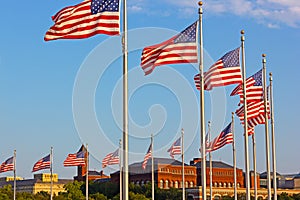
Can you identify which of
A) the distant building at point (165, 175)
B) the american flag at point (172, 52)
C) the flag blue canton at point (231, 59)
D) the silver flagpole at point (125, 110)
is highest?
the distant building at point (165, 175)

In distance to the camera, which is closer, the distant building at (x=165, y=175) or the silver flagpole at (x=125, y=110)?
the silver flagpole at (x=125, y=110)

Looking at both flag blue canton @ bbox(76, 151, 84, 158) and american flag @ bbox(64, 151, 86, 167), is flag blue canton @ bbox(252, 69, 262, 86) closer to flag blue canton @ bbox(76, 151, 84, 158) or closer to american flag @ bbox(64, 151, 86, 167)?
american flag @ bbox(64, 151, 86, 167)

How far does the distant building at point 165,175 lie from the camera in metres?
170

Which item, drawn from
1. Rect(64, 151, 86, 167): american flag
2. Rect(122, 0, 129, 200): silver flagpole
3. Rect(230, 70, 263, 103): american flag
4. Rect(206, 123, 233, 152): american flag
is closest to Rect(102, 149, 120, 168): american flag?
Rect(64, 151, 86, 167): american flag

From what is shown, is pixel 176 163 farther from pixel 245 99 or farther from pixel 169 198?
pixel 245 99

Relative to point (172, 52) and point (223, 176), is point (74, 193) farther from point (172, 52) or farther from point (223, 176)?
point (172, 52)

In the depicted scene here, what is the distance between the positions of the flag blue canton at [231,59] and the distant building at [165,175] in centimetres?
13263

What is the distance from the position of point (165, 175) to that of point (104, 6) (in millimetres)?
145878

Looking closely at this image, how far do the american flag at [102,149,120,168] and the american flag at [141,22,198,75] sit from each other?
114 feet

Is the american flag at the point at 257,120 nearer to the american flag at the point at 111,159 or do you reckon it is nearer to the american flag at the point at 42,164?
the american flag at the point at 111,159

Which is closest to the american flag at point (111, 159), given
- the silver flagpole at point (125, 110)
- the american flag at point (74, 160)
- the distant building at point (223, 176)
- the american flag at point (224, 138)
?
the american flag at point (74, 160)

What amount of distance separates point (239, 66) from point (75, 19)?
1106cm

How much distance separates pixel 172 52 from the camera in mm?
30328

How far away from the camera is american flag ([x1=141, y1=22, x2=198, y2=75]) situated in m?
30.1
